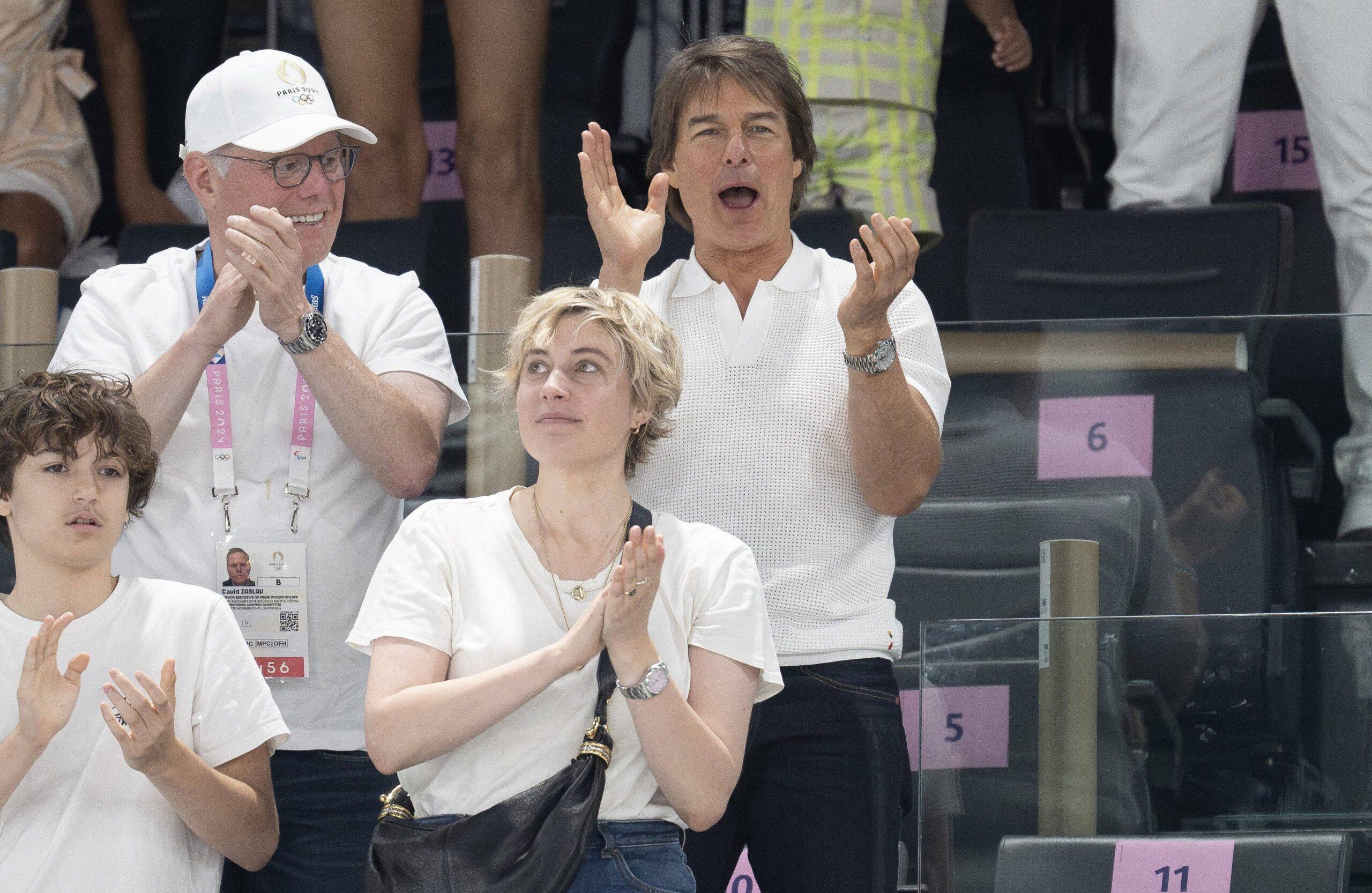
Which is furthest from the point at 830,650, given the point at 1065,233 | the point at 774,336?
the point at 1065,233

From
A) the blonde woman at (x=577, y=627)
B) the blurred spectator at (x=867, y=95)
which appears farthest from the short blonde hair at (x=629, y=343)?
the blurred spectator at (x=867, y=95)

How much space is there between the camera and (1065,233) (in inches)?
124

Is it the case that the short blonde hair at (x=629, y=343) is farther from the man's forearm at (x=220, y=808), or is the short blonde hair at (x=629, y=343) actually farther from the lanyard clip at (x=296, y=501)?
the man's forearm at (x=220, y=808)

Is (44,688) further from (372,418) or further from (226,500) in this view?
(372,418)

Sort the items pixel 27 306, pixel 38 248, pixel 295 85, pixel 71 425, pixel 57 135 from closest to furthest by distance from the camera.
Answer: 1. pixel 71 425
2. pixel 295 85
3. pixel 27 306
4. pixel 38 248
5. pixel 57 135

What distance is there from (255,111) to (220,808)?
33.8 inches

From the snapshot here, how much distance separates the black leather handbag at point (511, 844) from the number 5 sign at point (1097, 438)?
3.42 ft

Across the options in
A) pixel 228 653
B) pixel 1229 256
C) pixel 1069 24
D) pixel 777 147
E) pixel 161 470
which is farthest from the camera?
pixel 1069 24

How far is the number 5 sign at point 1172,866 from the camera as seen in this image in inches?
73.0

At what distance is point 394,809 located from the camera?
65.4 inches

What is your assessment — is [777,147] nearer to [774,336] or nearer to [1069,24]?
[774,336]

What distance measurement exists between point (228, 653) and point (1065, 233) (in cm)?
190

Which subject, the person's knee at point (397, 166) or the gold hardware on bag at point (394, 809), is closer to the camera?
the gold hardware on bag at point (394, 809)

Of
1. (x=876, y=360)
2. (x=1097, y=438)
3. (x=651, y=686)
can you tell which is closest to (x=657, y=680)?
(x=651, y=686)
